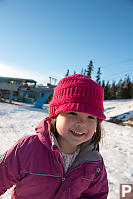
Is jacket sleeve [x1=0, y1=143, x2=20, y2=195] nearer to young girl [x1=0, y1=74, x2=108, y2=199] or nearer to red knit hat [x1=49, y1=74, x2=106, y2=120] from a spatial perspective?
young girl [x1=0, y1=74, x2=108, y2=199]

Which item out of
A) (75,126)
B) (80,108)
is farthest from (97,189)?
(80,108)

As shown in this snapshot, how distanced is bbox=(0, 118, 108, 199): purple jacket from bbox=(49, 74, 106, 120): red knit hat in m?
0.35

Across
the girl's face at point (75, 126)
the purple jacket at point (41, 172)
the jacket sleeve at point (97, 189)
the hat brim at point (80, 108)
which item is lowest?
the jacket sleeve at point (97, 189)

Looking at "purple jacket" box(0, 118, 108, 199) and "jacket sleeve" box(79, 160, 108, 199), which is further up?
"purple jacket" box(0, 118, 108, 199)

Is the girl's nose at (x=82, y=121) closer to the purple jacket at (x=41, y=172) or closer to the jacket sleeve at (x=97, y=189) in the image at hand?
the purple jacket at (x=41, y=172)

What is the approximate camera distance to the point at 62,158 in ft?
4.26

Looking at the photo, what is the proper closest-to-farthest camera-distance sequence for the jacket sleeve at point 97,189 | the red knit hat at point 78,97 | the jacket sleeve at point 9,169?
1. the jacket sleeve at point 9,169
2. the red knit hat at point 78,97
3. the jacket sleeve at point 97,189

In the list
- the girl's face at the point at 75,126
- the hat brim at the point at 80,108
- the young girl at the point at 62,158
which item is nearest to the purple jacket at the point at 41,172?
the young girl at the point at 62,158

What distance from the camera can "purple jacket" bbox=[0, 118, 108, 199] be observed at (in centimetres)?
120

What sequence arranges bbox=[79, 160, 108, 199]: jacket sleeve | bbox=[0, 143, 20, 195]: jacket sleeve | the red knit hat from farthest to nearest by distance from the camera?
bbox=[79, 160, 108, 199]: jacket sleeve < the red knit hat < bbox=[0, 143, 20, 195]: jacket sleeve

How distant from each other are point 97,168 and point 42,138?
675mm

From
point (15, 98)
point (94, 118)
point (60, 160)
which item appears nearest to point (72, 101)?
point (94, 118)

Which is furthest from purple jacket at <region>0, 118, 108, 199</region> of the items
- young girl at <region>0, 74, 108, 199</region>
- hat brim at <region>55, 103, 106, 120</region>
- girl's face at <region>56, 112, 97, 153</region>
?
hat brim at <region>55, 103, 106, 120</region>

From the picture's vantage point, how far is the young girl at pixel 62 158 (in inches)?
47.6
